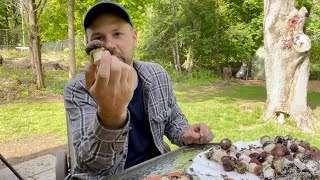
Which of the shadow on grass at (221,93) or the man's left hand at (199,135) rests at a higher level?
the man's left hand at (199,135)

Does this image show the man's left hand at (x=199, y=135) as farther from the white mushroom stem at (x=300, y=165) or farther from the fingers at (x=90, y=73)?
the fingers at (x=90, y=73)

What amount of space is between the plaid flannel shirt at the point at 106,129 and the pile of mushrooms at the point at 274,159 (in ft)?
1.58

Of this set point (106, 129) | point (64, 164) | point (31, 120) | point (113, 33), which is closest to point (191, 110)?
point (31, 120)

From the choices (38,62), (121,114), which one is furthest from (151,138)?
(38,62)

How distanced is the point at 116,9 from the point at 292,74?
5807mm

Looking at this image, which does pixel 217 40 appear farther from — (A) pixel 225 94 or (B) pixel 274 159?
(B) pixel 274 159

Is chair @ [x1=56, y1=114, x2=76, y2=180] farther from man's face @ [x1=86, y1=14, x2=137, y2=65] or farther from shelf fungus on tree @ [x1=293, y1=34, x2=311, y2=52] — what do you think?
shelf fungus on tree @ [x1=293, y1=34, x2=311, y2=52]

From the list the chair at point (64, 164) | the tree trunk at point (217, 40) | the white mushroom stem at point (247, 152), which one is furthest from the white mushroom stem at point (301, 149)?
the tree trunk at point (217, 40)

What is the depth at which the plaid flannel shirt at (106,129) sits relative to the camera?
1.39 meters

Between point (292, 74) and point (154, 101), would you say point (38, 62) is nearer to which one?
point (292, 74)

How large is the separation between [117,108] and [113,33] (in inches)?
30.7

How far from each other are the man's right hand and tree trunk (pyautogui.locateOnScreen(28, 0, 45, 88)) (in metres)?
10.7

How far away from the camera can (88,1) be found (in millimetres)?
11609

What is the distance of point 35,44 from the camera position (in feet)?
37.1
